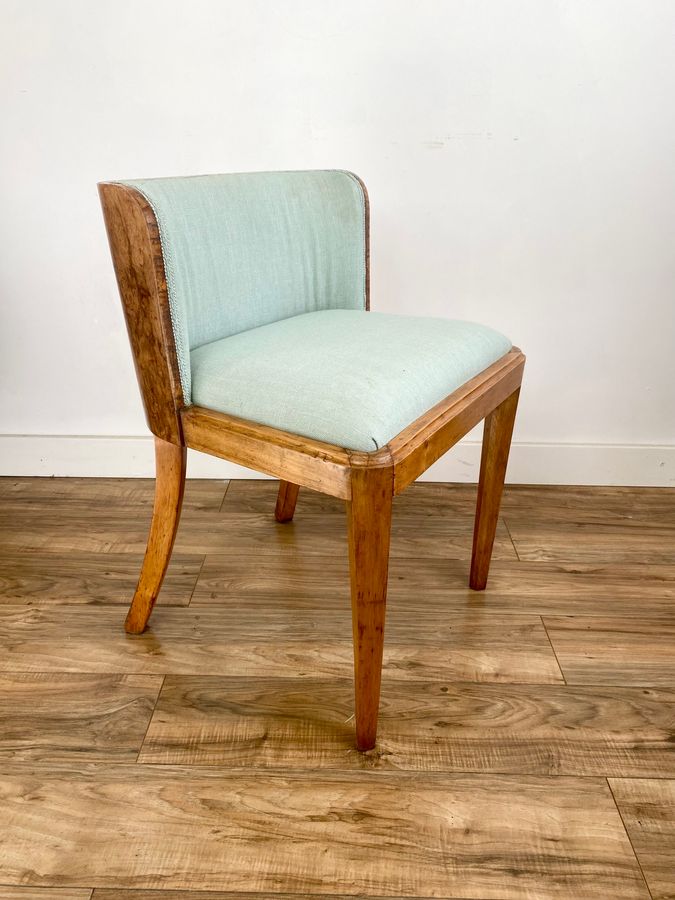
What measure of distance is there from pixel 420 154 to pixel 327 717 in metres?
1.14

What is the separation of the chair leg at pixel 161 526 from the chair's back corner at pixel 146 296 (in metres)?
0.06

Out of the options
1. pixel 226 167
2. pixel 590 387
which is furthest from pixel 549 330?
pixel 226 167

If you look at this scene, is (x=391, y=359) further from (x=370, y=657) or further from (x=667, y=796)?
(x=667, y=796)

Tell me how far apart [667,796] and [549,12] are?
140 centimetres

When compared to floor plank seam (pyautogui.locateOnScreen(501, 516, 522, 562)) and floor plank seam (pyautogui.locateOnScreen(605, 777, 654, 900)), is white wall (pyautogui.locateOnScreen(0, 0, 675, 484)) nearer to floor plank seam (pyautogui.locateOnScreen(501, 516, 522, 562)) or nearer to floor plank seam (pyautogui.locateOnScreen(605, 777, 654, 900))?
floor plank seam (pyautogui.locateOnScreen(501, 516, 522, 562))

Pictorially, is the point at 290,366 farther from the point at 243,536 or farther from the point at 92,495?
the point at 92,495

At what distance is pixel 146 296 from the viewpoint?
0.90 metres

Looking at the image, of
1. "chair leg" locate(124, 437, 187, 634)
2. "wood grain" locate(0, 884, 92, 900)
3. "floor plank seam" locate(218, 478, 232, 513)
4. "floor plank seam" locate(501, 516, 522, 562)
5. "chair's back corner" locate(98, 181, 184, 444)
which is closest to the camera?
"wood grain" locate(0, 884, 92, 900)

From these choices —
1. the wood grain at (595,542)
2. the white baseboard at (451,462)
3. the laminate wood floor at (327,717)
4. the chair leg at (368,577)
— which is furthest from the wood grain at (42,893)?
the white baseboard at (451,462)

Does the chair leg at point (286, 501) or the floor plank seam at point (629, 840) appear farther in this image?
the chair leg at point (286, 501)

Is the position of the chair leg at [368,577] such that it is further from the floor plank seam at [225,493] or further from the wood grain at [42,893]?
the floor plank seam at [225,493]

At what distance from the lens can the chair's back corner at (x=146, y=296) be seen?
2.85ft

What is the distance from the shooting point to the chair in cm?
82

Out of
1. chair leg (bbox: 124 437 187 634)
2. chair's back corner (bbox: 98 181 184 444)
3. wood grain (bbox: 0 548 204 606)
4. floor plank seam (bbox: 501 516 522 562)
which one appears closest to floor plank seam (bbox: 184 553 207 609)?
wood grain (bbox: 0 548 204 606)
